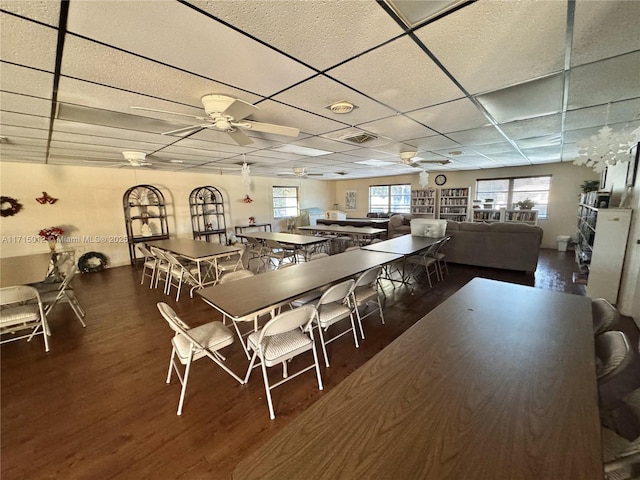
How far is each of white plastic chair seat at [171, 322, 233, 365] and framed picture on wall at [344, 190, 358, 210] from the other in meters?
9.53

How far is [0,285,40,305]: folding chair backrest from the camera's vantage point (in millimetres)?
2299

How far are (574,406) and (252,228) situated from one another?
8.05 m

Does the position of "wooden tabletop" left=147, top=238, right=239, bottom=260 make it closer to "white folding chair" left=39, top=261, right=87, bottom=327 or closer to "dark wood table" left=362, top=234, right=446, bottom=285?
"white folding chair" left=39, top=261, right=87, bottom=327

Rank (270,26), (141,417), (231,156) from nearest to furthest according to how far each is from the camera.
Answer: (270,26) → (141,417) → (231,156)

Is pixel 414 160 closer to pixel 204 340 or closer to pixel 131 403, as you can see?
pixel 204 340

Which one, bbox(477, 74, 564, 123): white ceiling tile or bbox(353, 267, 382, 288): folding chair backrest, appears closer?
bbox(477, 74, 564, 123): white ceiling tile

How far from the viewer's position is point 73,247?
5523 mm

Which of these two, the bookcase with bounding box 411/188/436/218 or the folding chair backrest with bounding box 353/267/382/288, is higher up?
the bookcase with bounding box 411/188/436/218

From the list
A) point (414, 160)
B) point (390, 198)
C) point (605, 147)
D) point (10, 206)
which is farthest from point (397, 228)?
point (10, 206)

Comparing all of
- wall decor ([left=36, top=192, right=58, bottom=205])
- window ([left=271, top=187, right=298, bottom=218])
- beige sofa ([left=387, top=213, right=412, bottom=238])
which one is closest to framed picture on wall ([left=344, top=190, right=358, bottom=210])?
window ([left=271, top=187, right=298, bottom=218])

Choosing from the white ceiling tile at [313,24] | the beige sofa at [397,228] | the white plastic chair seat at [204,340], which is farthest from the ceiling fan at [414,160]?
the white plastic chair seat at [204,340]

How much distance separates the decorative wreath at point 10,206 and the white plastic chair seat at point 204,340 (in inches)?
219

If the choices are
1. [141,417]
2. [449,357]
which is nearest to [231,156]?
[141,417]

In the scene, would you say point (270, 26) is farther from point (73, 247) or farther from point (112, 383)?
point (73, 247)
